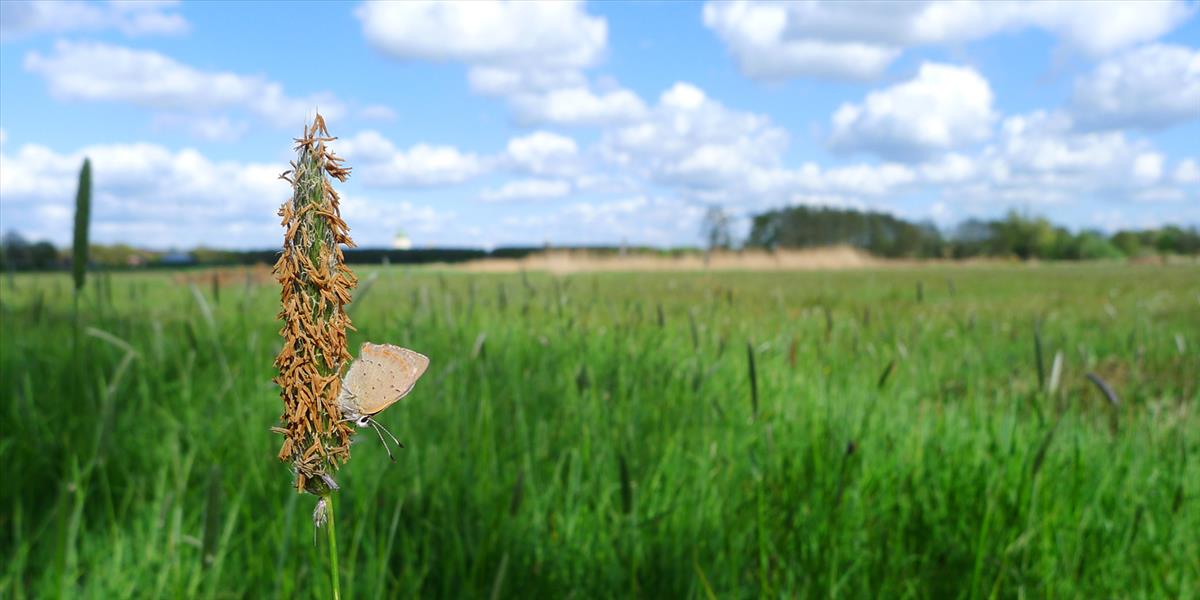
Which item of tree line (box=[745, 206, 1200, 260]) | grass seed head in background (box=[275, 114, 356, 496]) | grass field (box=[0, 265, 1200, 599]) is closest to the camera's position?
grass seed head in background (box=[275, 114, 356, 496])

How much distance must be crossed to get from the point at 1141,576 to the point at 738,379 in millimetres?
1682

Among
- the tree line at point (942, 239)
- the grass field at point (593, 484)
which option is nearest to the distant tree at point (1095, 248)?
the tree line at point (942, 239)

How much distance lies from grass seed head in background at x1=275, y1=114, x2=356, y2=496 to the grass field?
2.09 ft

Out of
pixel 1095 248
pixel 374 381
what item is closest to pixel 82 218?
pixel 374 381

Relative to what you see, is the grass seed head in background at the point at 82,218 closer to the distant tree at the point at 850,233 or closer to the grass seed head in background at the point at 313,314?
the grass seed head in background at the point at 313,314

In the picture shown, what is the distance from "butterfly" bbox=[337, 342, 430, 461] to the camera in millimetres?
460

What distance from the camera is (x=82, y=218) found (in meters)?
1.71

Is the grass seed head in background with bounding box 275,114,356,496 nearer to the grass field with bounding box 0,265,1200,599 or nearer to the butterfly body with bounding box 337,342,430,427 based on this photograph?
the butterfly body with bounding box 337,342,430,427

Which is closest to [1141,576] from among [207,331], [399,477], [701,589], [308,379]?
[701,589]

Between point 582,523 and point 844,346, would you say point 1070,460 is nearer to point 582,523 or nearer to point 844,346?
point 582,523

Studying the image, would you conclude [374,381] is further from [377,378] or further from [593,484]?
[593,484]

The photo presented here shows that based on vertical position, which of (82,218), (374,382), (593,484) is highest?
(82,218)

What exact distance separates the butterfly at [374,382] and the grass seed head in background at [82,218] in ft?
5.11

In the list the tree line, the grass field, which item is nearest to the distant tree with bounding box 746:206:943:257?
the tree line
